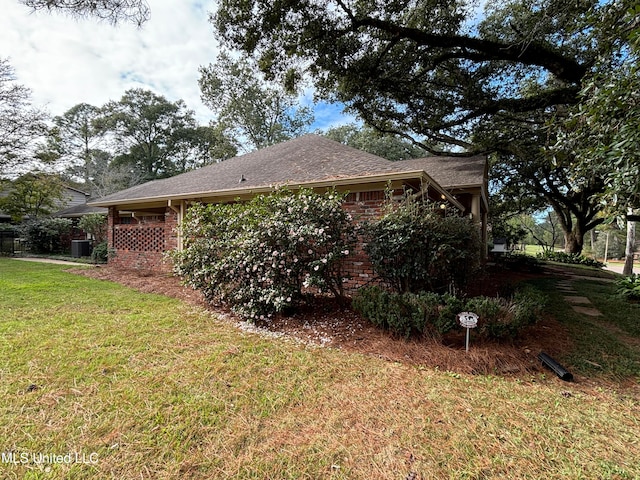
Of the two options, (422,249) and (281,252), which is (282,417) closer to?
(281,252)

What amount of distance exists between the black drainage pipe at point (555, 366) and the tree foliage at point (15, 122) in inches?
921

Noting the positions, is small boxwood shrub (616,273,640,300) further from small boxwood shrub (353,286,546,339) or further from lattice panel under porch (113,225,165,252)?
lattice panel under porch (113,225,165,252)

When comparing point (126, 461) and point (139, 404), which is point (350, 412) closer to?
point (126, 461)

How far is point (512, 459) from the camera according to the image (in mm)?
1764

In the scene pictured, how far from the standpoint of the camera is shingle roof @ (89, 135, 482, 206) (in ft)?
20.3

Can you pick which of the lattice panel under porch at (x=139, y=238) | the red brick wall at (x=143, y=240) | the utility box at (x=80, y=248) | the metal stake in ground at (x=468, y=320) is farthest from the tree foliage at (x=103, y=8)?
the utility box at (x=80, y=248)

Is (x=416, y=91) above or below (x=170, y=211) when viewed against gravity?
above

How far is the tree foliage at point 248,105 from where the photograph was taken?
22.8m

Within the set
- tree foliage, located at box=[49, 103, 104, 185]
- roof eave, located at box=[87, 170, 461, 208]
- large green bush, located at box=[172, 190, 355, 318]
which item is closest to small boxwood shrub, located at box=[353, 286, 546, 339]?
large green bush, located at box=[172, 190, 355, 318]

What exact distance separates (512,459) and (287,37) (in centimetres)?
830

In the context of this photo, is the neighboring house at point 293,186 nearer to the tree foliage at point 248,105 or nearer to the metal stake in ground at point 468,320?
the metal stake in ground at point 468,320

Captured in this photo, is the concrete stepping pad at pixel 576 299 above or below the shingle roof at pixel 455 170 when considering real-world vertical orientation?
below

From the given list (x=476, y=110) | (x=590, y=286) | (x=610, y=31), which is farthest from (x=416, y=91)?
(x=590, y=286)

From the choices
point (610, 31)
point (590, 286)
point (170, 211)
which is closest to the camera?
point (610, 31)
